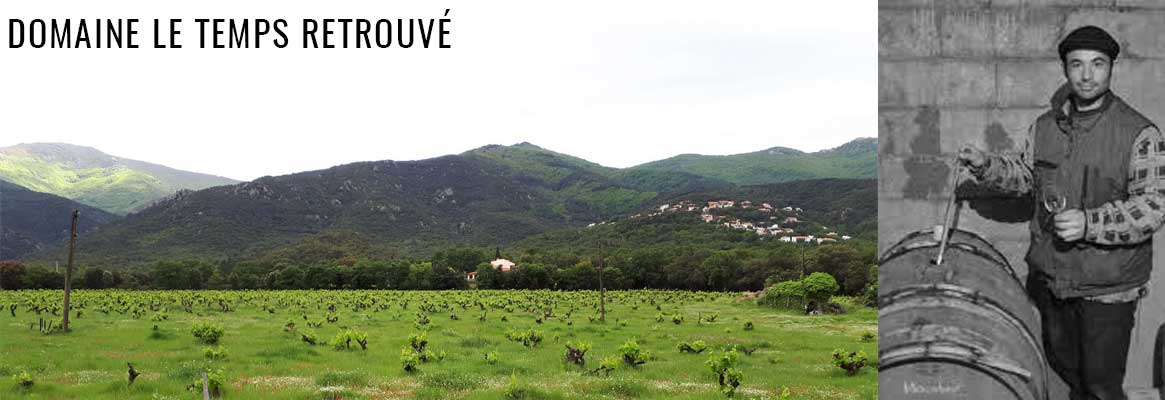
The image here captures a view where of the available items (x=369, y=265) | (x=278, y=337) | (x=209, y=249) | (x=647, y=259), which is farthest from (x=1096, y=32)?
(x=209, y=249)

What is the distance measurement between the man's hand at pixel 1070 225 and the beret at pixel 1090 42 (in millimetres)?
1524

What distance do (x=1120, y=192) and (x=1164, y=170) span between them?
502 mm

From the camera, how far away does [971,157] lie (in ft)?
26.4

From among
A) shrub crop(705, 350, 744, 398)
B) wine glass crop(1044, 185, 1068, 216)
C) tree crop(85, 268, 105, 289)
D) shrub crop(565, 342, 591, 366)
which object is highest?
wine glass crop(1044, 185, 1068, 216)

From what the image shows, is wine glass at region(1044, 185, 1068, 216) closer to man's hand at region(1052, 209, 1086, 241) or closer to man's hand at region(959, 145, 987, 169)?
man's hand at region(1052, 209, 1086, 241)

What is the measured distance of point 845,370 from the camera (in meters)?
23.1

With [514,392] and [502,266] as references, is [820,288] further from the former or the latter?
[502,266]

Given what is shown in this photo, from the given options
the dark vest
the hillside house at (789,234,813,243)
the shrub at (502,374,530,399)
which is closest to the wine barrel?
the dark vest

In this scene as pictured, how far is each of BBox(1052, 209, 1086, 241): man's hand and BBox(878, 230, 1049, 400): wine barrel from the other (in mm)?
590

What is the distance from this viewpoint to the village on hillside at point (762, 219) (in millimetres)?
126875

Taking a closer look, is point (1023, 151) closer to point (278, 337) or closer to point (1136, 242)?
point (1136, 242)

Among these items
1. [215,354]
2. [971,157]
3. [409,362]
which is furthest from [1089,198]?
[215,354]

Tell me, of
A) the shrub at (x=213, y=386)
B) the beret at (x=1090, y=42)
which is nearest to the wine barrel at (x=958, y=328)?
the beret at (x=1090, y=42)

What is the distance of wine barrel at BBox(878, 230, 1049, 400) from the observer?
26.6 feet
